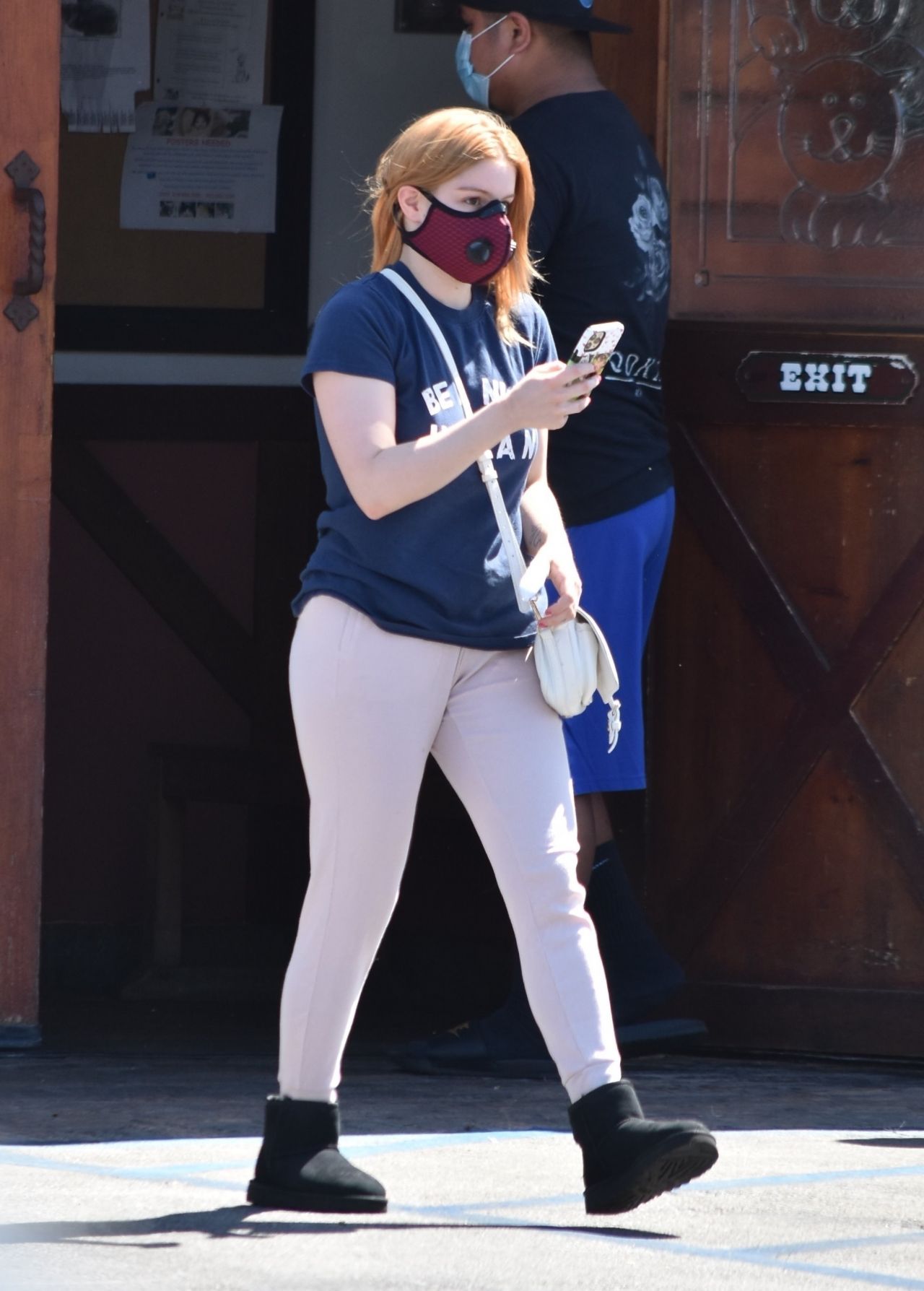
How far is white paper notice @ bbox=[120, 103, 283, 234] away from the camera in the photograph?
7070 mm

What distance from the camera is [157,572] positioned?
701cm

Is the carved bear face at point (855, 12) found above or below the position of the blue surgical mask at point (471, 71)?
above

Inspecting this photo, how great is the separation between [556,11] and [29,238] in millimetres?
1168

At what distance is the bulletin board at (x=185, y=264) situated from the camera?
704 centimetres

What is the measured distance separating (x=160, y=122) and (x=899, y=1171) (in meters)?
4.17

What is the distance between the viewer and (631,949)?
200 inches

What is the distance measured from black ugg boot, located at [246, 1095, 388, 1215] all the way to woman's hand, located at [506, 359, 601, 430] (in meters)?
1.03

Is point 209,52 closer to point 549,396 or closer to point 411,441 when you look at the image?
point 411,441

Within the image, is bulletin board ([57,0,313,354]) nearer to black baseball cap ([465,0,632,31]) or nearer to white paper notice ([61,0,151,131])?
white paper notice ([61,0,151,131])

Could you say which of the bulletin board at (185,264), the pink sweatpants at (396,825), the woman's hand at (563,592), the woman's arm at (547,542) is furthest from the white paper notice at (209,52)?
the pink sweatpants at (396,825)

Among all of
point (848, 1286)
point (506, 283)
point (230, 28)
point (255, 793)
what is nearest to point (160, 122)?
point (230, 28)

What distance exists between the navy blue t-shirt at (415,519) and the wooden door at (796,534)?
70.4 inches

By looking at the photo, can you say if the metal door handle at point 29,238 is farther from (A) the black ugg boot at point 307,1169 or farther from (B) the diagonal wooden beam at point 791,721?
(A) the black ugg boot at point 307,1169

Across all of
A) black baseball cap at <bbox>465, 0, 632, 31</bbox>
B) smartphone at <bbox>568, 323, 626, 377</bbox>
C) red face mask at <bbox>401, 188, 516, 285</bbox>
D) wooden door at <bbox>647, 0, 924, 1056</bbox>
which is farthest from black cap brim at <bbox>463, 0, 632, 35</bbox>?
smartphone at <bbox>568, 323, 626, 377</bbox>
